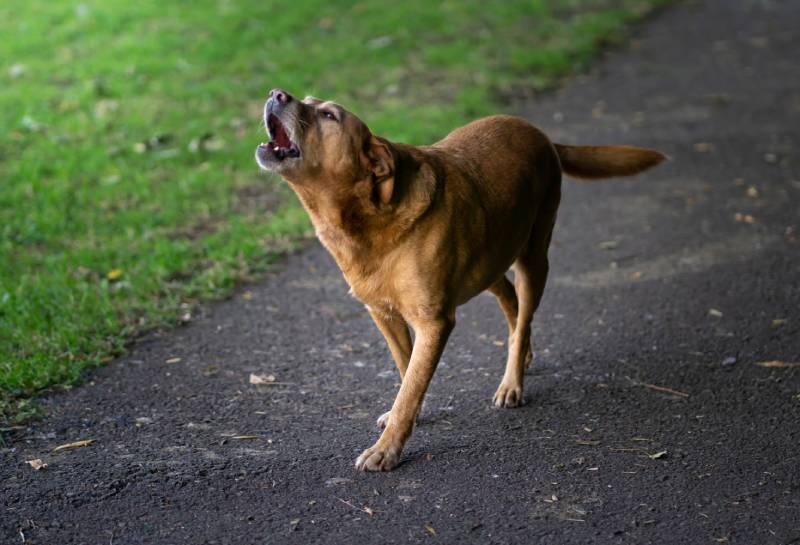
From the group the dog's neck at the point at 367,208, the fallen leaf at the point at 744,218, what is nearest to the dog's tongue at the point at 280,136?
the dog's neck at the point at 367,208

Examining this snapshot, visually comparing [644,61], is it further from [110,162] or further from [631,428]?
[631,428]

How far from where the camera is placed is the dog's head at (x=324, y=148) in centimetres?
429

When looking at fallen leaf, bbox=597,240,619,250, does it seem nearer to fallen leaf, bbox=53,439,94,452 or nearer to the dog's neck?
the dog's neck

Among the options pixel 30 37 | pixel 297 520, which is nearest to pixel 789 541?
pixel 297 520

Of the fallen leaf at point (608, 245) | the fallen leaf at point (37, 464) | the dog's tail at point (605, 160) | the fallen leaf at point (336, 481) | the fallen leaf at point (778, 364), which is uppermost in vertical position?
the dog's tail at point (605, 160)

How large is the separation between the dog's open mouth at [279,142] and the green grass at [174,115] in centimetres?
181

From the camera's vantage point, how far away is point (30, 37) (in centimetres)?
1216

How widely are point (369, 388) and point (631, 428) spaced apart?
4.34ft

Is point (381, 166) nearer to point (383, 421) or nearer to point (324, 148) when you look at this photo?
point (324, 148)

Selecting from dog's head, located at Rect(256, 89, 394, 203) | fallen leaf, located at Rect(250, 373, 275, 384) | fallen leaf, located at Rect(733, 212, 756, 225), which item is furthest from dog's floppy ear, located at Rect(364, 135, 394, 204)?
fallen leaf, located at Rect(733, 212, 756, 225)

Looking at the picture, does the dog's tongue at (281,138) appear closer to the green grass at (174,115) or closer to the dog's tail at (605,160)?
the dog's tail at (605,160)

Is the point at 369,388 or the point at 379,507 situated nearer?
the point at 379,507

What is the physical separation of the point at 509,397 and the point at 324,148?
158 cm

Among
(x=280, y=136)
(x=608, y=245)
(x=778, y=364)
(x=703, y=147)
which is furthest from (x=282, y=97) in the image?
(x=703, y=147)
